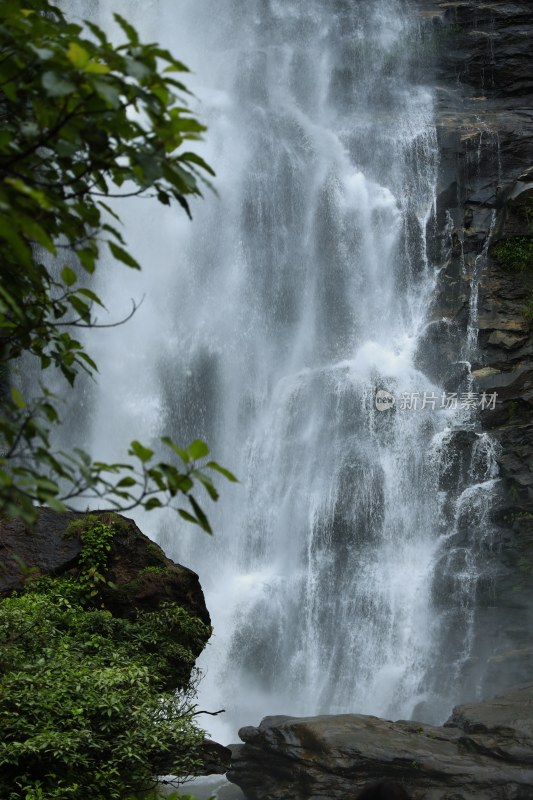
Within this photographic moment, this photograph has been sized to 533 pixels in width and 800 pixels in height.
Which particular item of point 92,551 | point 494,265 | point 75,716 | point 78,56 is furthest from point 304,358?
point 78,56

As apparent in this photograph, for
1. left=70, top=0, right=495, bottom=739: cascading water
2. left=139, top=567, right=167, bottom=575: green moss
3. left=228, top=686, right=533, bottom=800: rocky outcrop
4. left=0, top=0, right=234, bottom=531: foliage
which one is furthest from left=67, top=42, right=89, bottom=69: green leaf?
left=70, top=0, right=495, bottom=739: cascading water

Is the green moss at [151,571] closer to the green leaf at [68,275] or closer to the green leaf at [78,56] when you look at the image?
the green leaf at [68,275]

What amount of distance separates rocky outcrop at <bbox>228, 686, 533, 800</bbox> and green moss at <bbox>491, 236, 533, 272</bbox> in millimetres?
9175

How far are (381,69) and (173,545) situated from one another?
502 inches

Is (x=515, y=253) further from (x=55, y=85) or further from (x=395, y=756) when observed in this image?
(x=55, y=85)

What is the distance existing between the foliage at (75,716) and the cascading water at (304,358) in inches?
254

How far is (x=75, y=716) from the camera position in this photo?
5832 mm

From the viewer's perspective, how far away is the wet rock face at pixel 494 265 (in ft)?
46.4

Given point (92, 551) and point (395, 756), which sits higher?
point (92, 551)

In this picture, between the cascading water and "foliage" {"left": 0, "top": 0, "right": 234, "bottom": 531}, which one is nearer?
"foliage" {"left": 0, "top": 0, "right": 234, "bottom": 531}

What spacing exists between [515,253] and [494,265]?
45 cm

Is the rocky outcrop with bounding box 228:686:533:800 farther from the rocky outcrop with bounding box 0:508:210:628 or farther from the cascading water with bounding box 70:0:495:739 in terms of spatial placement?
the cascading water with bounding box 70:0:495:739

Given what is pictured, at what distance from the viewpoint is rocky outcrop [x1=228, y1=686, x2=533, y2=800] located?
9227 mm

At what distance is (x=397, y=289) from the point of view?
1825cm
